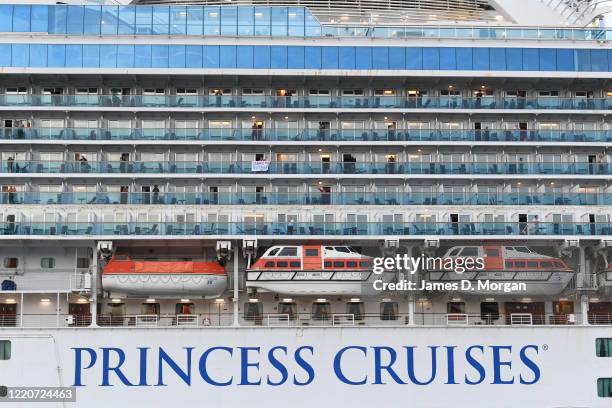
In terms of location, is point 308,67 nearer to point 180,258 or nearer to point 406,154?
point 406,154

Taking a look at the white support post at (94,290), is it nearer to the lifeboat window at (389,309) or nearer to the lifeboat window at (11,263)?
the lifeboat window at (11,263)

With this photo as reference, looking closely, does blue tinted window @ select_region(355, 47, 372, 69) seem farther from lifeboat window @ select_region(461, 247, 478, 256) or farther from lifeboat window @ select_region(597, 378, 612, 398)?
lifeboat window @ select_region(597, 378, 612, 398)

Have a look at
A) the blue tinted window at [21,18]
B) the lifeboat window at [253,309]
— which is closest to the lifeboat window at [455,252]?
the lifeboat window at [253,309]

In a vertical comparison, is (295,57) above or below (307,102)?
above

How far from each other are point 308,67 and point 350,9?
521cm


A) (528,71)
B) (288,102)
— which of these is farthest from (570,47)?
(288,102)

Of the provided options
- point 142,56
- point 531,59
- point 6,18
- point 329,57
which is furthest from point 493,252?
point 6,18

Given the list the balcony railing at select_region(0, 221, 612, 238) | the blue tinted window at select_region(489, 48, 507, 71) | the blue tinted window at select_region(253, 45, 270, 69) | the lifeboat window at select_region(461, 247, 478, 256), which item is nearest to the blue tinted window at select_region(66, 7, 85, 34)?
the blue tinted window at select_region(253, 45, 270, 69)

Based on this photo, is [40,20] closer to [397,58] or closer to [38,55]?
[38,55]

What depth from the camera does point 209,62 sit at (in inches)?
1580

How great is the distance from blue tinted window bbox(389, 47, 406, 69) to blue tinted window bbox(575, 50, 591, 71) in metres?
6.56

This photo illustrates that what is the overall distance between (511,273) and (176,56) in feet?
46.8

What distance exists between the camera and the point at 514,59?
40.9 m

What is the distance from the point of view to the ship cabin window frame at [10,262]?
39000mm
